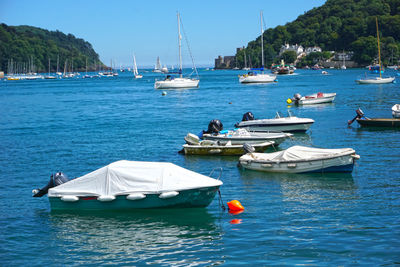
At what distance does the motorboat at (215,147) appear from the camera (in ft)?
110

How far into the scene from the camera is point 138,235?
19.5 metres

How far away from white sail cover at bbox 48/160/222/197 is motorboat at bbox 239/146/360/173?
24.5ft

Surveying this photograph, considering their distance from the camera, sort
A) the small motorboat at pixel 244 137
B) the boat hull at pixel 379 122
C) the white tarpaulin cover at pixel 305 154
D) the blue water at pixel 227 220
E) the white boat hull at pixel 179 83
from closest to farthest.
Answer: the blue water at pixel 227 220, the white tarpaulin cover at pixel 305 154, the small motorboat at pixel 244 137, the boat hull at pixel 379 122, the white boat hull at pixel 179 83

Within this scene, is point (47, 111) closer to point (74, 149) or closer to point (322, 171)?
point (74, 149)

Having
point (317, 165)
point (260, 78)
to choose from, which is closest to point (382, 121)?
point (317, 165)

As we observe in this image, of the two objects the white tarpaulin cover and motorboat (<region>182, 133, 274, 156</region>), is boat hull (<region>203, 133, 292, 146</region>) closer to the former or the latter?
motorboat (<region>182, 133, 274, 156</region>)

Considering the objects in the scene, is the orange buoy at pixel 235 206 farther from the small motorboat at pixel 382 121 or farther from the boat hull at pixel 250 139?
the small motorboat at pixel 382 121

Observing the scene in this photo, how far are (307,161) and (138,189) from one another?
Answer: 10284mm

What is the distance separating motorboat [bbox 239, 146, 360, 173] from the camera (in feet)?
89.0

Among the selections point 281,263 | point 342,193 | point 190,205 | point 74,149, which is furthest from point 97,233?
point 74,149

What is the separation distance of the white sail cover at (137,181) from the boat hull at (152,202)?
27cm

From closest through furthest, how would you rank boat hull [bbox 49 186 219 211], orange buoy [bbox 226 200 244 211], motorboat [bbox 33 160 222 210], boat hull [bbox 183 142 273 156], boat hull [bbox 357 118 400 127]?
motorboat [bbox 33 160 222 210] → boat hull [bbox 49 186 219 211] → orange buoy [bbox 226 200 244 211] → boat hull [bbox 183 142 273 156] → boat hull [bbox 357 118 400 127]

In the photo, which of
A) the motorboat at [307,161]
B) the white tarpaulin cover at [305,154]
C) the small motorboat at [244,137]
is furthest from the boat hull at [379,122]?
the white tarpaulin cover at [305,154]

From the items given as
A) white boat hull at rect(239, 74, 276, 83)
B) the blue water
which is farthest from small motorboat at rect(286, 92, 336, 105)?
white boat hull at rect(239, 74, 276, 83)
